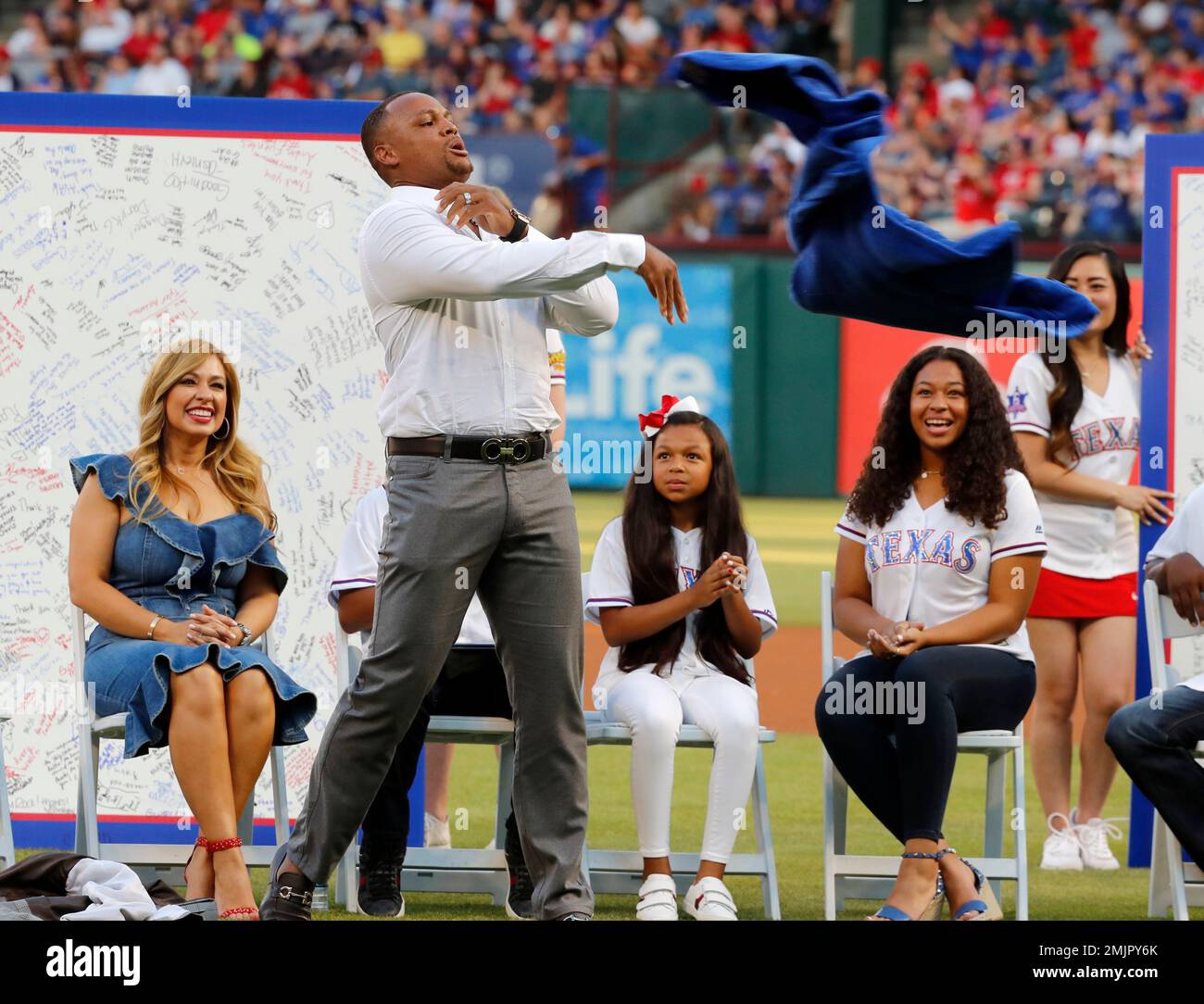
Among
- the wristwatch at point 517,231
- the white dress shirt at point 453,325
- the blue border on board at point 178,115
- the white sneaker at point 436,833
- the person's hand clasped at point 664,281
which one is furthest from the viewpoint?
the white sneaker at point 436,833

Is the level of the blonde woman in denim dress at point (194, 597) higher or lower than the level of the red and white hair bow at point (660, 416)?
lower

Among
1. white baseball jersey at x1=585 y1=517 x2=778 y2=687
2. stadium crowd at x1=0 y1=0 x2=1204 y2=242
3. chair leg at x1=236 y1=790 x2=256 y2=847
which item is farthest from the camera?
stadium crowd at x1=0 y1=0 x2=1204 y2=242

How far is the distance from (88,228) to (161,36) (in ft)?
52.7

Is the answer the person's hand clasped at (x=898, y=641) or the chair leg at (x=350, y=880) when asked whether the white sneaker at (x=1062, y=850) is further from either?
the chair leg at (x=350, y=880)

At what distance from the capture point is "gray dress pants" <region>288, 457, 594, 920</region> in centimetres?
438

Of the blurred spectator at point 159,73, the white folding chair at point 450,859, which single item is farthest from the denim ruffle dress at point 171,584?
the blurred spectator at point 159,73

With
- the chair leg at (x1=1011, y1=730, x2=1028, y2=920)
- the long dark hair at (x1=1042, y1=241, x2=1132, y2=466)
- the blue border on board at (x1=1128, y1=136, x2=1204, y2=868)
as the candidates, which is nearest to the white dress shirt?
the chair leg at (x1=1011, y1=730, x2=1028, y2=920)

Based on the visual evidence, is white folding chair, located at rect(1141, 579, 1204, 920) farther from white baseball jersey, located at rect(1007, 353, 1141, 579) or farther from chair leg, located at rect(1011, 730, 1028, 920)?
white baseball jersey, located at rect(1007, 353, 1141, 579)

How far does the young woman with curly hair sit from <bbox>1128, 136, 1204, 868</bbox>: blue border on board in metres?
0.94

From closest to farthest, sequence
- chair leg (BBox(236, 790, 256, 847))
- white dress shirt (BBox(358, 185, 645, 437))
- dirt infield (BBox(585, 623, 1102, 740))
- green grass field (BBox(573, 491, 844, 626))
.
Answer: white dress shirt (BBox(358, 185, 645, 437))
chair leg (BBox(236, 790, 256, 847))
dirt infield (BBox(585, 623, 1102, 740))
green grass field (BBox(573, 491, 844, 626))

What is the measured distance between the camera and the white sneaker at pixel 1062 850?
599 centimetres

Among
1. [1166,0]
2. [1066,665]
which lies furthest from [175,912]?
[1166,0]
